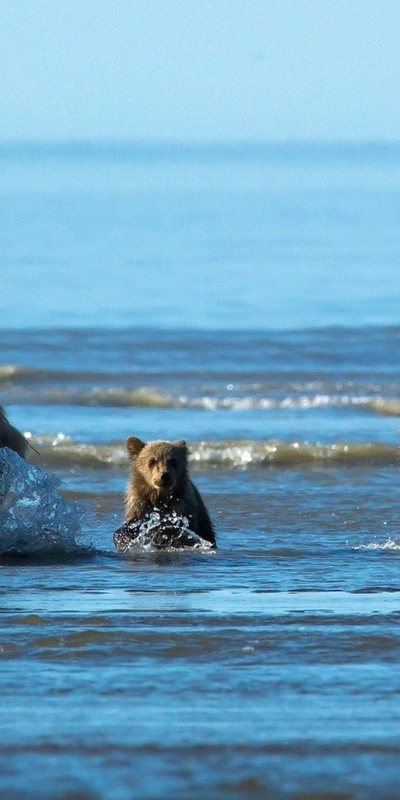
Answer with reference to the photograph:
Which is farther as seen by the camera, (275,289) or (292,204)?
(292,204)

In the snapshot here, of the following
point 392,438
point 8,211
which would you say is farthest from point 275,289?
point 8,211

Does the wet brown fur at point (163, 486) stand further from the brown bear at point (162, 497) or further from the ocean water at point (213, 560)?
the ocean water at point (213, 560)

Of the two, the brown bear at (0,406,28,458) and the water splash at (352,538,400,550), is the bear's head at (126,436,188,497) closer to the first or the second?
the brown bear at (0,406,28,458)

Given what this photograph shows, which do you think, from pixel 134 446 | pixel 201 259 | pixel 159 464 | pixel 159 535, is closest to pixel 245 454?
pixel 134 446

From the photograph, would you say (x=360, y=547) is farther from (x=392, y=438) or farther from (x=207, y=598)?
(x=392, y=438)

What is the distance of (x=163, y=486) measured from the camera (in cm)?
1027

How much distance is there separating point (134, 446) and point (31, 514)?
1.03 metres

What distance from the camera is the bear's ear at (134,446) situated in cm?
1060

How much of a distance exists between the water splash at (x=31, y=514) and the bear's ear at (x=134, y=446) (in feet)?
2.37

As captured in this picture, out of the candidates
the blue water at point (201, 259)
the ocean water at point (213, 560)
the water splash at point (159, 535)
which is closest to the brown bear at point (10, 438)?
the ocean water at point (213, 560)

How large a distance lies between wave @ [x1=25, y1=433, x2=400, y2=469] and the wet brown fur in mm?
3403

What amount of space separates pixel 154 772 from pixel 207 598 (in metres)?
2.74

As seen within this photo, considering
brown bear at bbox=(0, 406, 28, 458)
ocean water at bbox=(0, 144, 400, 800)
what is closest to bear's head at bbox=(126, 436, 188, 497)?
ocean water at bbox=(0, 144, 400, 800)

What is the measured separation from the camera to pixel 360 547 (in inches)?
396
